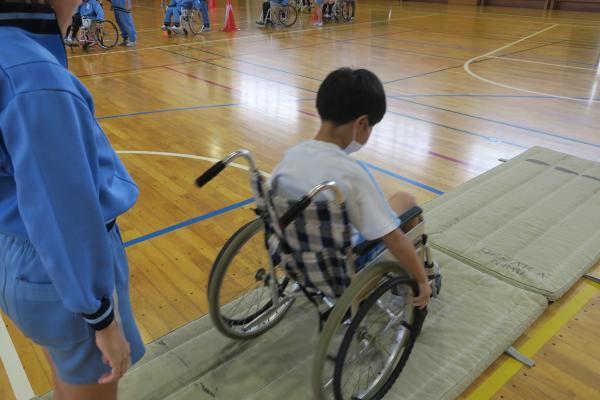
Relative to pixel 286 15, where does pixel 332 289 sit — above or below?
below

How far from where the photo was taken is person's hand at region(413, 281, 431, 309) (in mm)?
1329

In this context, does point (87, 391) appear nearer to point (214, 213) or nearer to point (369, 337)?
point (369, 337)

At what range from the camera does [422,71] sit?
18.9ft

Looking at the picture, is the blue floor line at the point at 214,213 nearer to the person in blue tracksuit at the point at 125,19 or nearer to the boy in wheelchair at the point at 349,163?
the boy in wheelchair at the point at 349,163

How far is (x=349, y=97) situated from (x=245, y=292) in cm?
101

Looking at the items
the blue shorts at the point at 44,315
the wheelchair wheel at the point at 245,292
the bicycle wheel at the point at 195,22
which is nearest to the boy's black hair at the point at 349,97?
the wheelchair wheel at the point at 245,292

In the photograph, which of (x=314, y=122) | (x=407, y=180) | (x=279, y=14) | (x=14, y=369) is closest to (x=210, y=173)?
(x=14, y=369)

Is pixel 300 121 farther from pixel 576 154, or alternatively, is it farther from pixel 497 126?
pixel 576 154

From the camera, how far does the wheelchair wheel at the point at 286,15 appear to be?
9.28 metres

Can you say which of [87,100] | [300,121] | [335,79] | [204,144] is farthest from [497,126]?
[87,100]

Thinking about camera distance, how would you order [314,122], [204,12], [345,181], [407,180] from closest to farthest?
[345,181] → [407,180] → [314,122] → [204,12]

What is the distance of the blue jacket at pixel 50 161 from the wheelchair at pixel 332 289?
1.59 ft


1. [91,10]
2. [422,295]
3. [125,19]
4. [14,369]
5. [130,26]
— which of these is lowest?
[14,369]

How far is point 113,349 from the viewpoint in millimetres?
733
